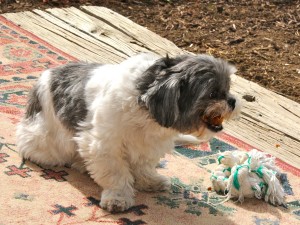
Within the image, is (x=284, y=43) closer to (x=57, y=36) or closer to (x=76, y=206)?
(x=57, y=36)

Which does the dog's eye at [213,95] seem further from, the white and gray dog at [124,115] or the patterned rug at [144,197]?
the patterned rug at [144,197]

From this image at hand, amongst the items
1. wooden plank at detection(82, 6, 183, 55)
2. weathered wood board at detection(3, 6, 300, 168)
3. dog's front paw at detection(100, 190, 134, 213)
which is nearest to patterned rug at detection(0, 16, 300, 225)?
dog's front paw at detection(100, 190, 134, 213)

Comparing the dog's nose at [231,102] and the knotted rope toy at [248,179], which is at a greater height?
the dog's nose at [231,102]

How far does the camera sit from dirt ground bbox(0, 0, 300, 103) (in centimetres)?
752

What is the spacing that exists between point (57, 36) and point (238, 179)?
359 cm

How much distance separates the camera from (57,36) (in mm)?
8016

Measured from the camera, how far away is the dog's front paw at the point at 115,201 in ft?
15.5

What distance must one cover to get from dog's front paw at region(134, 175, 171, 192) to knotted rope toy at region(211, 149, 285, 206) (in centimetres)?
32

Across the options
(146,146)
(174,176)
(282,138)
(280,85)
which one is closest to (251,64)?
(280,85)

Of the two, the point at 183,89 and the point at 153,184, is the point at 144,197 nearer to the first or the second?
the point at 153,184

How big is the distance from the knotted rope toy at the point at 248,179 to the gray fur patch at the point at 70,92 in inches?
39.4

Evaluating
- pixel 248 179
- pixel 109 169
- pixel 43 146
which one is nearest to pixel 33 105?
pixel 43 146

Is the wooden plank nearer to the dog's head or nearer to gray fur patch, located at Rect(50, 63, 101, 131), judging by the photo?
gray fur patch, located at Rect(50, 63, 101, 131)

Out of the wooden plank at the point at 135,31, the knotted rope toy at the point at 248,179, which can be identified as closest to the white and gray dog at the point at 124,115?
the knotted rope toy at the point at 248,179
